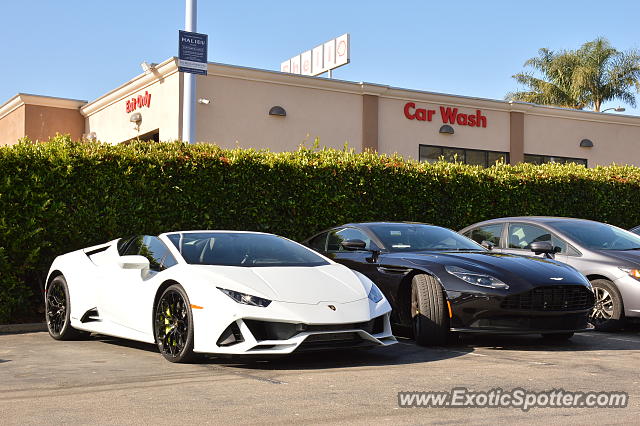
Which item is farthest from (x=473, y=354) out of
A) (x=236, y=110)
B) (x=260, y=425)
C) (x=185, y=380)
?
(x=236, y=110)

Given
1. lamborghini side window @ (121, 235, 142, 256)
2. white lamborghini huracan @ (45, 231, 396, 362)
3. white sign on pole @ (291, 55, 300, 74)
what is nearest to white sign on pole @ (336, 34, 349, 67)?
white sign on pole @ (291, 55, 300, 74)

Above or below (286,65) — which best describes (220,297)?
below

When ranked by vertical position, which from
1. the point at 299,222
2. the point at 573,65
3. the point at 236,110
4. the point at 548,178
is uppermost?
the point at 573,65

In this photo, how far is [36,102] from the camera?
97.7 feet

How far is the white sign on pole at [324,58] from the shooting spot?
31.0 meters

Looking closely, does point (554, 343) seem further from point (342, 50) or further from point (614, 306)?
point (342, 50)

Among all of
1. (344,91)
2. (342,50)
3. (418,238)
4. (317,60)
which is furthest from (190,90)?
(317,60)

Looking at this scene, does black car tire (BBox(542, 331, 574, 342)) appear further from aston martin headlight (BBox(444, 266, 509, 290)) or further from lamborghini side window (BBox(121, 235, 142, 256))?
lamborghini side window (BBox(121, 235, 142, 256))

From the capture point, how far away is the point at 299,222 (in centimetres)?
1293

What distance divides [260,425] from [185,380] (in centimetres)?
163

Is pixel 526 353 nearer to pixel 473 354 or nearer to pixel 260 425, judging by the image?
pixel 473 354

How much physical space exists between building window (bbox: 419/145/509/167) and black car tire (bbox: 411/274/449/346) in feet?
66.9

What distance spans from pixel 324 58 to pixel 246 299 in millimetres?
26410

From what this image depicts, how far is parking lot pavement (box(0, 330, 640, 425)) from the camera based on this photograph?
502 cm
